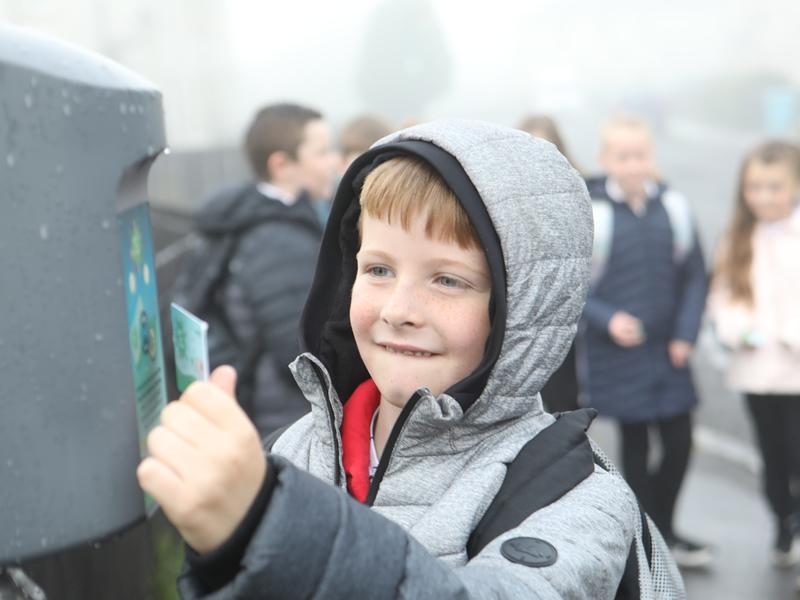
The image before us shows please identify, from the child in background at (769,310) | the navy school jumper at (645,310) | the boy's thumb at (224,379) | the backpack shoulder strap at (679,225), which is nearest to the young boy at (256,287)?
the navy school jumper at (645,310)

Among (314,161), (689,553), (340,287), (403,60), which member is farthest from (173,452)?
(403,60)

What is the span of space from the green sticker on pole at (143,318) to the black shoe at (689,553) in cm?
341

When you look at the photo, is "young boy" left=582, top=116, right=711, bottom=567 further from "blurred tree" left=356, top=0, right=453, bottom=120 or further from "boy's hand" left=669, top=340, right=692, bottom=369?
"blurred tree" left=356, top=0, right=453, bottom=120

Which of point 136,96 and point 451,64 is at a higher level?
point 136,96

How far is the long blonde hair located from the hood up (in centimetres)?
316

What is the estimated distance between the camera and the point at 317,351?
1.78 m

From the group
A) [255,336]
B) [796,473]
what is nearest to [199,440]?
[255,336]

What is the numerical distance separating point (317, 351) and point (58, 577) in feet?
1.73

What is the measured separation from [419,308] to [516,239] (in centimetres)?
16

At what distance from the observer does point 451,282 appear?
4.95 ft

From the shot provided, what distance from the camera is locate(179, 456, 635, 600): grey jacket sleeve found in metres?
1.01

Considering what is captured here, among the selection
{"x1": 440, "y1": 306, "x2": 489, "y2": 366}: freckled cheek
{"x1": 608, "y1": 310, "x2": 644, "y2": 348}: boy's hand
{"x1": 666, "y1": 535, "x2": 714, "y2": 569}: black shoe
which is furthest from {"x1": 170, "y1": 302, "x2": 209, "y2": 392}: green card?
{"x1": 666, "y1": 535, "x2": 714, "y2": 569}: black shoe

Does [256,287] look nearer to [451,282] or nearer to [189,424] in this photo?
[451,282]

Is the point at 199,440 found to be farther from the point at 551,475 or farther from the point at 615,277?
the point at 615,277
